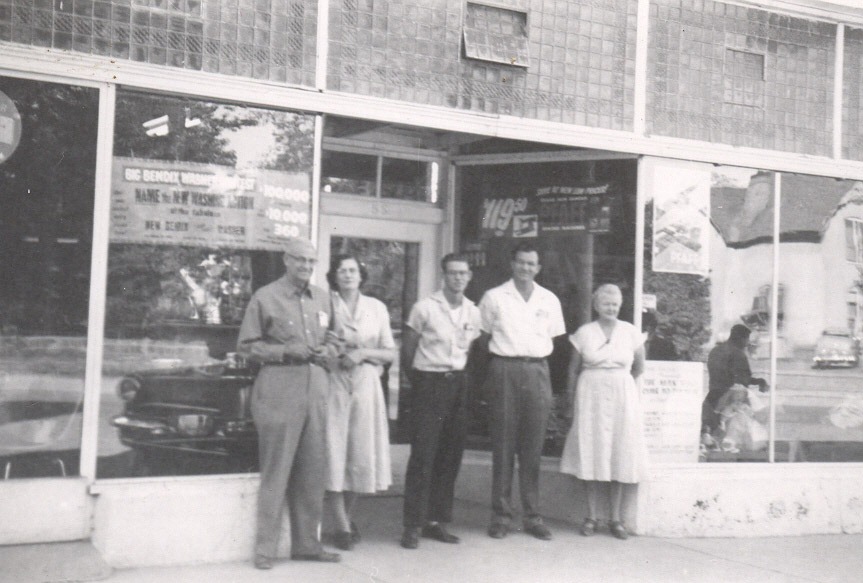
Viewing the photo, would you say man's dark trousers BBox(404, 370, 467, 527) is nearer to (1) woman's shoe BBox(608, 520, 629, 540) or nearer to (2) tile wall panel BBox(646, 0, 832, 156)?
(1) woman's shoe BBox(608, 520, 629, 540)

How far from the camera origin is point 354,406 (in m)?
6.68

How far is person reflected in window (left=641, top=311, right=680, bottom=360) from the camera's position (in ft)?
25.5

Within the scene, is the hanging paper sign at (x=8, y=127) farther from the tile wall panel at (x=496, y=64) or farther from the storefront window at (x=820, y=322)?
the storefront window at (x=820, y=322)

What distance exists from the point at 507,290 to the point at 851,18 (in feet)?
12.7

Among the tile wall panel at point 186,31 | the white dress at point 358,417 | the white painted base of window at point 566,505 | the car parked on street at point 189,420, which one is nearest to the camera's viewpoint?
the tile wall panel at point 186,31

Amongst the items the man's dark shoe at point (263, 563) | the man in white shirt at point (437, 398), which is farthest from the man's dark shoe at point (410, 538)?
the man's dark shoe at point (263, 563)

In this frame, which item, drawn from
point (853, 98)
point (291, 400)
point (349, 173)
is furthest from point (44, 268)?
point (853, 98)

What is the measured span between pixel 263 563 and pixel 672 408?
3.38 metres

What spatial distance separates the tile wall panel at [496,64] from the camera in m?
6.73

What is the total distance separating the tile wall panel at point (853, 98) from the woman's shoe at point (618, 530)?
3640 mm

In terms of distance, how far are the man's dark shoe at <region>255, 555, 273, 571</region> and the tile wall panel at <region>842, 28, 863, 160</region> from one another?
5703 millimetres

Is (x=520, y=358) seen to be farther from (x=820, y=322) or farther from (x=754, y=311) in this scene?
(x=820, y=322)

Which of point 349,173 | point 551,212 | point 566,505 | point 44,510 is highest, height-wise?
point 349,173

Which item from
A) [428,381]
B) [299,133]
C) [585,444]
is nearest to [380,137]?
[299,133]
